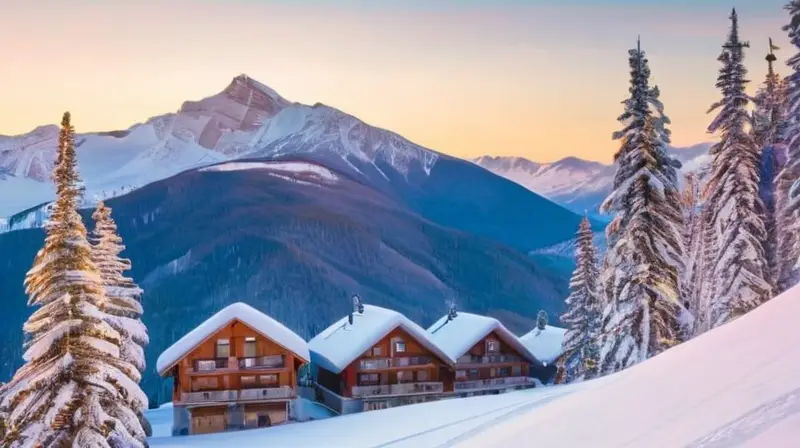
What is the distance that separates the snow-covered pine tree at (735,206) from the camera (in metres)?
29.0

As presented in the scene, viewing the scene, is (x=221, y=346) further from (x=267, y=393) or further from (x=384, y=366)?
(x=384, y=366)

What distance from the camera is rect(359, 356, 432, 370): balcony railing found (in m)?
46.9

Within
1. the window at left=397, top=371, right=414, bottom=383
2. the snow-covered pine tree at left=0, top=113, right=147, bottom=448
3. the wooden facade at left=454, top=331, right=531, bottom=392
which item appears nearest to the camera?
the snow-covered pine tree at left=0, top=113, right=147, bottom=448

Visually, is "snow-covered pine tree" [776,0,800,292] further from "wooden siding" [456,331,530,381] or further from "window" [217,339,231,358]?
"window" [217,339,231,358]

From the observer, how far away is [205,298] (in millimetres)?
163875

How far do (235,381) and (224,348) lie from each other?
2.31 metres

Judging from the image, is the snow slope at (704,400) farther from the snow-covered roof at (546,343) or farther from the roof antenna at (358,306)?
the snow-covered roof at (546,343)

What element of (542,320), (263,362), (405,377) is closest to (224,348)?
(263,362)

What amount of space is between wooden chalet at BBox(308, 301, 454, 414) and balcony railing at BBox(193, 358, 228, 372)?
318 inches

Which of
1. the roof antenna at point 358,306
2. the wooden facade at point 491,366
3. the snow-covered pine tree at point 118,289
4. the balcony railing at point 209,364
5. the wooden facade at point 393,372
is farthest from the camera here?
the roof antenna at point 358,306

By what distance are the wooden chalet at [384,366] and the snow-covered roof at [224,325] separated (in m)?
4.78

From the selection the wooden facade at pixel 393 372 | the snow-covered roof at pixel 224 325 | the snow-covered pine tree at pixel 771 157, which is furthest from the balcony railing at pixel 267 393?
the snow-covered pine tree at pixel 771 157

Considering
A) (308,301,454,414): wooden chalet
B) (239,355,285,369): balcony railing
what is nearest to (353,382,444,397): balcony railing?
(308,301,454,414): wooden chalet

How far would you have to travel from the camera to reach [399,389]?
47.3 metres
